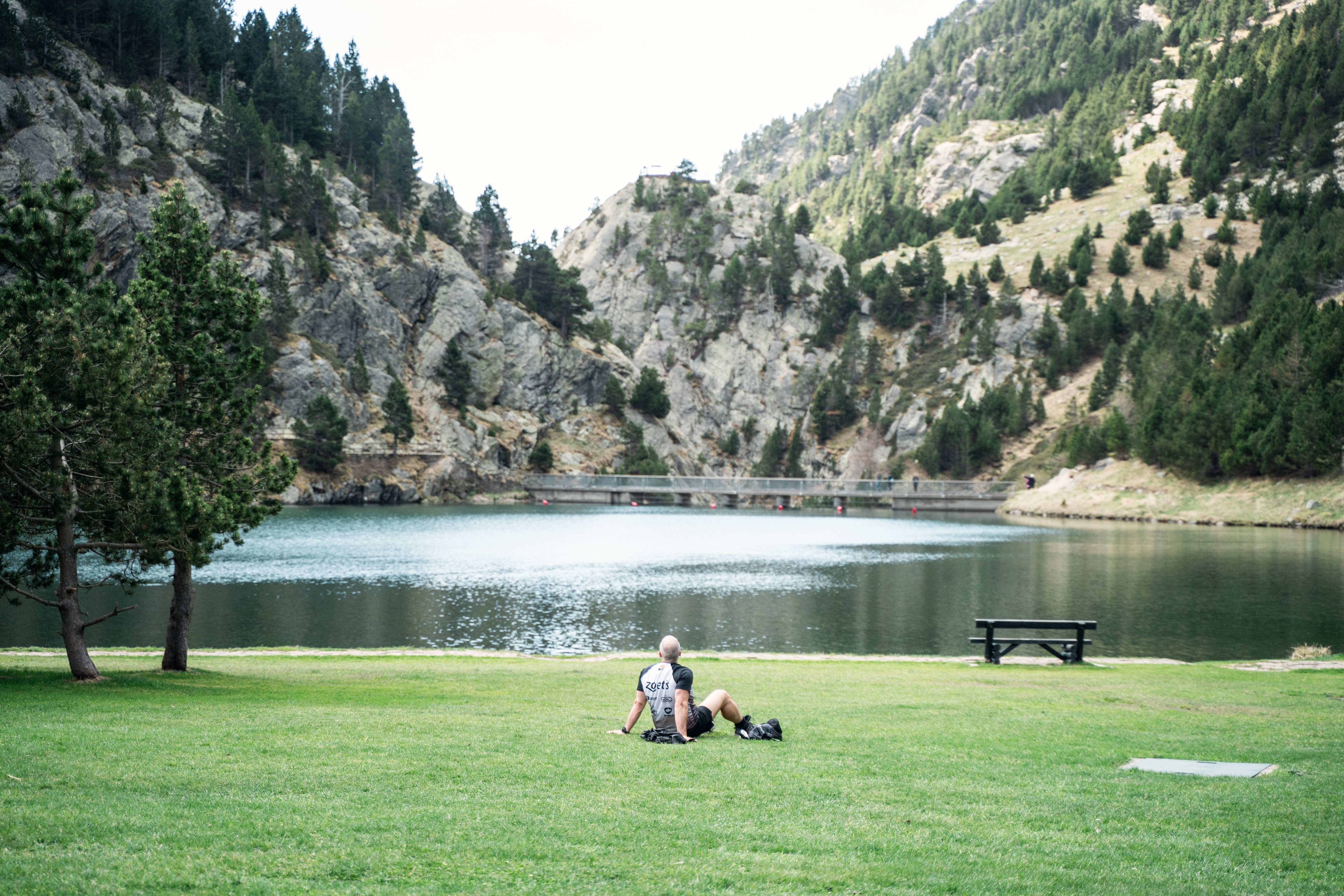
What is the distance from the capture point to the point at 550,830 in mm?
6789

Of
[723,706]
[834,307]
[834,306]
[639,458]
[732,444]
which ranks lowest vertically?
[723,706]

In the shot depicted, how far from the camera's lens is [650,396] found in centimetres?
14075

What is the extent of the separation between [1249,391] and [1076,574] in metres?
54.2

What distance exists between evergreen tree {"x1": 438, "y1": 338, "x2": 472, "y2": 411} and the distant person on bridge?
114339 millimetres

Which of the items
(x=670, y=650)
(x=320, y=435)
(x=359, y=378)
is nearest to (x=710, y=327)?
(x=359, y=378)

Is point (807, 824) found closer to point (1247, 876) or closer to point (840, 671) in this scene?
point (1247, 876)

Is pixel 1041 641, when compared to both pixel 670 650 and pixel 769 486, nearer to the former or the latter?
pixel 670 650

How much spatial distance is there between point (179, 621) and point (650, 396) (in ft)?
405

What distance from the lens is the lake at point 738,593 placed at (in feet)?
90.4

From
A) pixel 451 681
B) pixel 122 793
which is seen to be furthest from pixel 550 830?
pixel 451 681

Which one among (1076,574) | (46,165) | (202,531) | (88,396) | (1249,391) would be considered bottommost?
(1076,574)

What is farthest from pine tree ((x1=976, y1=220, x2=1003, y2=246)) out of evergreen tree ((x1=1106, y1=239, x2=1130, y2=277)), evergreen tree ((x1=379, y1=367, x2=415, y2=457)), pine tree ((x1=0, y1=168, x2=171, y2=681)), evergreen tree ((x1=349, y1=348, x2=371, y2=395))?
pine tree ((x1=0, y1=168, x2=171, y2=681))

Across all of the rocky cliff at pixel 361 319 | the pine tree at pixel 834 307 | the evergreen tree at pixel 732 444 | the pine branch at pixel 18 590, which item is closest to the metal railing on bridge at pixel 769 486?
the rocky cliff at pixel 361 319

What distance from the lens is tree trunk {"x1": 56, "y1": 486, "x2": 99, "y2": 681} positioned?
50.3 feet
